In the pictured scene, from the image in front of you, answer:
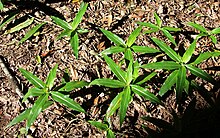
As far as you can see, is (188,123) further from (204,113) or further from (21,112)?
(21,112)

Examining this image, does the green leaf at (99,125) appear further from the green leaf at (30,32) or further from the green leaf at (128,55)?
the green leaf at (30,32)

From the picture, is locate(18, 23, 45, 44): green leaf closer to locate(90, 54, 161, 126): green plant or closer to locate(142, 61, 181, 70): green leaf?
locate(90, 54, 161, 126): green plant

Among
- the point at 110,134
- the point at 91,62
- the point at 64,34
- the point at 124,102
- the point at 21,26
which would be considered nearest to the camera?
the point at 124,102

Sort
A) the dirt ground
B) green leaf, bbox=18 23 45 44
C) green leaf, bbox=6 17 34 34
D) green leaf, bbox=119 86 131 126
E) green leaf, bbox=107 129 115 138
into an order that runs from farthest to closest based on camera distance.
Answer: green leaf, bbox=6 17 34 34, green leaf, bbox=18 23 45 44, the dirt ground, green leaf, bbox=107 129 115 138, green leaf, bbox=119 86 131 126

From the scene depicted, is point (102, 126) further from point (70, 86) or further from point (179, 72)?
point (179, 72)

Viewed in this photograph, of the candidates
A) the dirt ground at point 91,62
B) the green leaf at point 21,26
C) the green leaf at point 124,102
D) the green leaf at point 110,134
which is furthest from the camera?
the green leaf at point 21,26

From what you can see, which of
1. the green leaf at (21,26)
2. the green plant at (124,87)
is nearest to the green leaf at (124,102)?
the green plant at (124,87)

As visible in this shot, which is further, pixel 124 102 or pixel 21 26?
pixel 21 26

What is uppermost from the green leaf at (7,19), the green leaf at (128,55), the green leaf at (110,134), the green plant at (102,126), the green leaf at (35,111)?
the green leaf at (7,19)

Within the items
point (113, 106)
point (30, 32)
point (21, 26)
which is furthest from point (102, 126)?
point (21, 26)

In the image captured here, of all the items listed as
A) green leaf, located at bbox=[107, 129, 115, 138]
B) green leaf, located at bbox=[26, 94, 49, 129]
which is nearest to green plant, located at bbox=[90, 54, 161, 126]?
green leaf, located at bbox=[107, 129, 115, 138]
